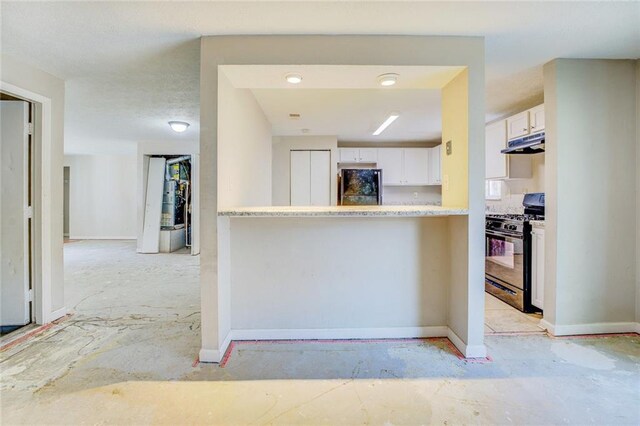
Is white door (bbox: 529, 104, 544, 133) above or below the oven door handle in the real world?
above

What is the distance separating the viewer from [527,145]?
10.7 ft

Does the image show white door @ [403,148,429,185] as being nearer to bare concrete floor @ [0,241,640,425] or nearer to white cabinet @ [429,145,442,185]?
white cabinet @ [429,145,442,185]

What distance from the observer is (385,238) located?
2479 millimetres

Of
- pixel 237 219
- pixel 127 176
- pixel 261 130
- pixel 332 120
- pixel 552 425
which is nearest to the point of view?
pixel 552 425

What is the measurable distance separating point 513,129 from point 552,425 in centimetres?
302

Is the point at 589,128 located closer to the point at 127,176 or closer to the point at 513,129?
the point at 513,129

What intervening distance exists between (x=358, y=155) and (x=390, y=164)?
613 millimetres

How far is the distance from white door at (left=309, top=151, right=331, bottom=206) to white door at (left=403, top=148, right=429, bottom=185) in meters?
1.45

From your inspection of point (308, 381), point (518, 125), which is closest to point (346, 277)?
point (308, 381)

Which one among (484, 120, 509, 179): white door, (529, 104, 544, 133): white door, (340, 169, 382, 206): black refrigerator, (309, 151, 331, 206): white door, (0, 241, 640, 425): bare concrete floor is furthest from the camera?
(309, 151, 331, 206): white door

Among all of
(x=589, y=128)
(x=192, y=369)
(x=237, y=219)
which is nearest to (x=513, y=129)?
(x=589, y=128)

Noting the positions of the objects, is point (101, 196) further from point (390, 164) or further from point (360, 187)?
point (390, 164)

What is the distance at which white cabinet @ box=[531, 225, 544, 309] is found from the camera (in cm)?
282

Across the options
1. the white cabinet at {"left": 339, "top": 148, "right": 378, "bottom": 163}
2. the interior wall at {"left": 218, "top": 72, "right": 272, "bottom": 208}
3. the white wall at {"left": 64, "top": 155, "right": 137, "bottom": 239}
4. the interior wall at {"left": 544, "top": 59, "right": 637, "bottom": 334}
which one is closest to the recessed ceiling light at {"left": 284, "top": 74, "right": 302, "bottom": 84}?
the interior wall at {"left": 218, "top": 72, "right": 272, "bottom": 208}
